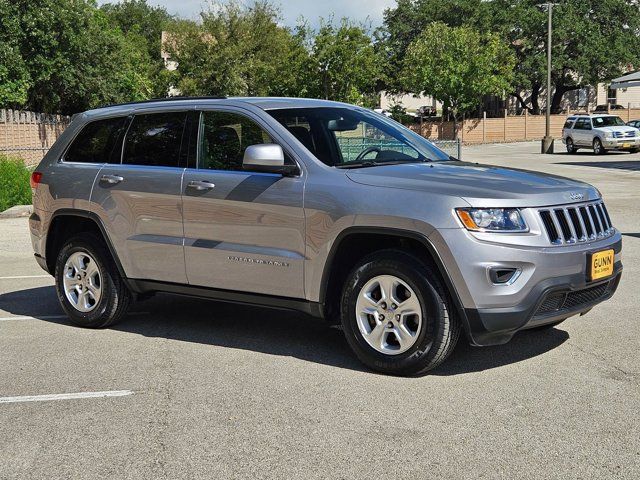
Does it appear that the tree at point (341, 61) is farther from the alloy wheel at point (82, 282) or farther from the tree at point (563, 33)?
the alloy wheel at point (82, 282)

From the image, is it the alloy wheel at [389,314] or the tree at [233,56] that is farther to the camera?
the tree at [233,56]

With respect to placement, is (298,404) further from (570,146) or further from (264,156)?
(570,146)

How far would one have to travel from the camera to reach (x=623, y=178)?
25.4 metres

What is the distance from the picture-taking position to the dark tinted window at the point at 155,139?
282 inches

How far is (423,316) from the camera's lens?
5.78 m

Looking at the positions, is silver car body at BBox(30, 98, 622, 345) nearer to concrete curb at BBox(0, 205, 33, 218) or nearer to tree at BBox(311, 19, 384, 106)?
concrete curb at BBox(0, 205, 33, 218)

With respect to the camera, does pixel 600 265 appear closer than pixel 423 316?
No

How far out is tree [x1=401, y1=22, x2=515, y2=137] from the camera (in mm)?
61438

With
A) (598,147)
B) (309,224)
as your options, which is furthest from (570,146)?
(309,224)

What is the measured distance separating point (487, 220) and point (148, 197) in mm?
2788

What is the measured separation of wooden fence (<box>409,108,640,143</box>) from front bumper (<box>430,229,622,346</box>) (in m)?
57.2

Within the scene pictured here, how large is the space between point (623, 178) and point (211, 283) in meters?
20.8

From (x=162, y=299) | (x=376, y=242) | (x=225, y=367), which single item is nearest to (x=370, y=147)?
(x=376, y=242)

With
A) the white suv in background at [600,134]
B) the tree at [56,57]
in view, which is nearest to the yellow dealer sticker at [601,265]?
the tree at [56,57]
